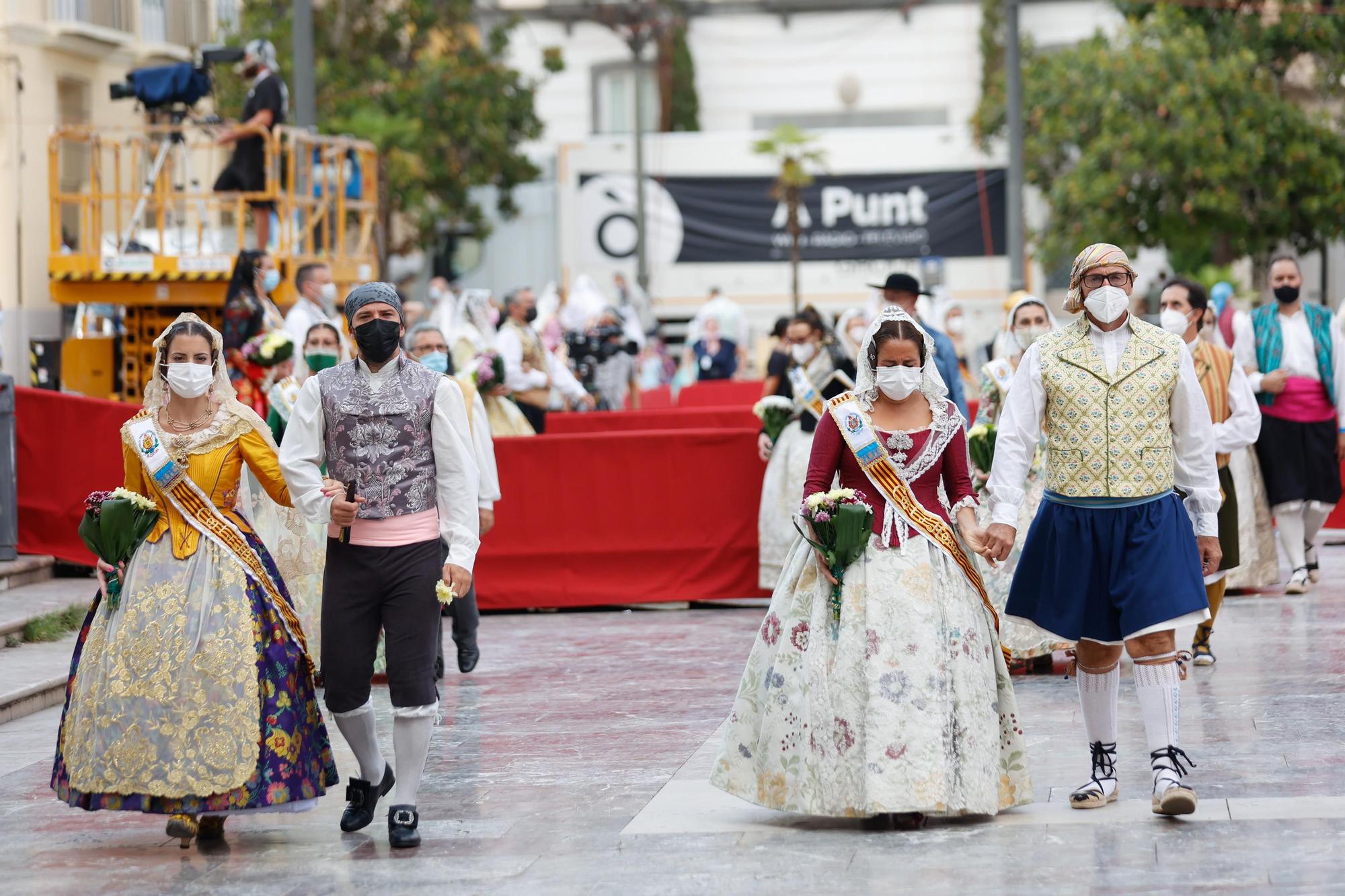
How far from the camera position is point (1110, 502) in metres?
6.64

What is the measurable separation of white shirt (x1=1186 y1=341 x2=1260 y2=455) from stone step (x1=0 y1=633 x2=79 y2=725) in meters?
5.43

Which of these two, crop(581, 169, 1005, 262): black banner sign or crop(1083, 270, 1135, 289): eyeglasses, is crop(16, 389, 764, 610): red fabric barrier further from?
crop(581, 169, 1005, 262): black banner sign

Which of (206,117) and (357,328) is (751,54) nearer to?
(206,117)

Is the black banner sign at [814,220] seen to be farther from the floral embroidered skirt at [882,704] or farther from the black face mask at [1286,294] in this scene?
the floral embroidered skirt at [882,704]

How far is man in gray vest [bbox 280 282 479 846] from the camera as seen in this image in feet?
21.6

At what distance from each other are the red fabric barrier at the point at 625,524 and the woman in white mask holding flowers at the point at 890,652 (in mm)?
6110

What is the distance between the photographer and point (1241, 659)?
9.84 m

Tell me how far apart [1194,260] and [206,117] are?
20722 mm

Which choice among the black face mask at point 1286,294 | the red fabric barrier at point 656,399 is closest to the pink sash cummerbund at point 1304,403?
the black face mask at point 1286,294

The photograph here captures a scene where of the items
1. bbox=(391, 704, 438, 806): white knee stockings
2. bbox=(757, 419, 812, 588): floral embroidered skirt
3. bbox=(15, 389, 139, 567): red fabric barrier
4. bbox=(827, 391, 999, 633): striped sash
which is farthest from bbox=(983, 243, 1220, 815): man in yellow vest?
bbox=(15, 389, 139, 567): red fabric barrier

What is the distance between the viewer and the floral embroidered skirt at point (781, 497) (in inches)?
482

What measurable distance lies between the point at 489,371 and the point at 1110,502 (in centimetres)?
663

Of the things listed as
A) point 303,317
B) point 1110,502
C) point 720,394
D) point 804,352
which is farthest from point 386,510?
point 720,394

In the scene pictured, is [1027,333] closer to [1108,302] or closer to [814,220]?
[1108,302]
